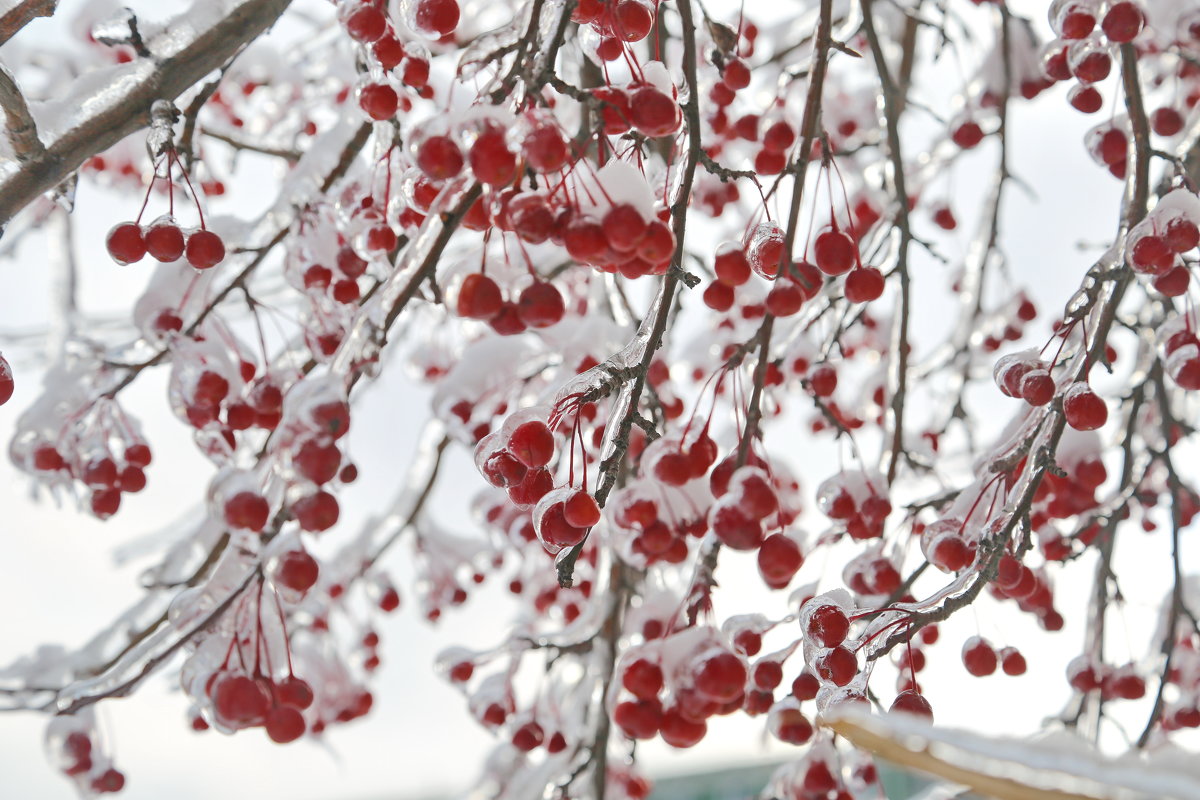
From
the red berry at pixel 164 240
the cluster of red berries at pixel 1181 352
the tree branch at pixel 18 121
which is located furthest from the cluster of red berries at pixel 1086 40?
the tree branch at pixel 18 121

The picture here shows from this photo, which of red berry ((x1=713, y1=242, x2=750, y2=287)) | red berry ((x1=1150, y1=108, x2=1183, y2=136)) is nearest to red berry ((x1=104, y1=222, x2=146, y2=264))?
red berry ((x1=713, y1=242, x2=750, y2=287))

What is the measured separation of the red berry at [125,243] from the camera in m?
1.50

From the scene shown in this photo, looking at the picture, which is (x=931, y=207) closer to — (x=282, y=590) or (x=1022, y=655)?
(x=1022, y=655)

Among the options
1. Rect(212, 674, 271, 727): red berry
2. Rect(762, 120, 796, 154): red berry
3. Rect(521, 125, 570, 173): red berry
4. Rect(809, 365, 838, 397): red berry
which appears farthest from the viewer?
Rect(762, 120, 796, 154): red berry

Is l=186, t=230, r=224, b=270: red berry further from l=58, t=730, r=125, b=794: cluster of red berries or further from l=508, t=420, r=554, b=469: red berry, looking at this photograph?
l=58, t=730, r=125, b=794: cluster of red berries

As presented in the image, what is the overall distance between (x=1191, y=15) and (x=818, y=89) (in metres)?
1.14

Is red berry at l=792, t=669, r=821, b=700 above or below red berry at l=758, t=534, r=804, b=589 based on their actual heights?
below

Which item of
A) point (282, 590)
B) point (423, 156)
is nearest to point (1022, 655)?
point (282, 590)

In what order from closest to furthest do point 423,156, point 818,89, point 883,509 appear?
point 423,156
point 818,89
point 883,509

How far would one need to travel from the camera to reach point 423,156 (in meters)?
1.06

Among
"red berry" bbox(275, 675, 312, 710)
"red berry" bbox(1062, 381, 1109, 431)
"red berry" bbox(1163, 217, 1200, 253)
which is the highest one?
"red berry" bbox(1163, 217, 1200, 253)

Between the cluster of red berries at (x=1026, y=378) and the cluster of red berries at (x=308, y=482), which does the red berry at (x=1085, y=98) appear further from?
the cluster of red berries at (x=308, y=482)

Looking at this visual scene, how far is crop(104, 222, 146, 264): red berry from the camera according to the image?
150 cm

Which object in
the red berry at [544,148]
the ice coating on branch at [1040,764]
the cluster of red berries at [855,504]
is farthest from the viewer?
the cluster of red berries at [855,504]
